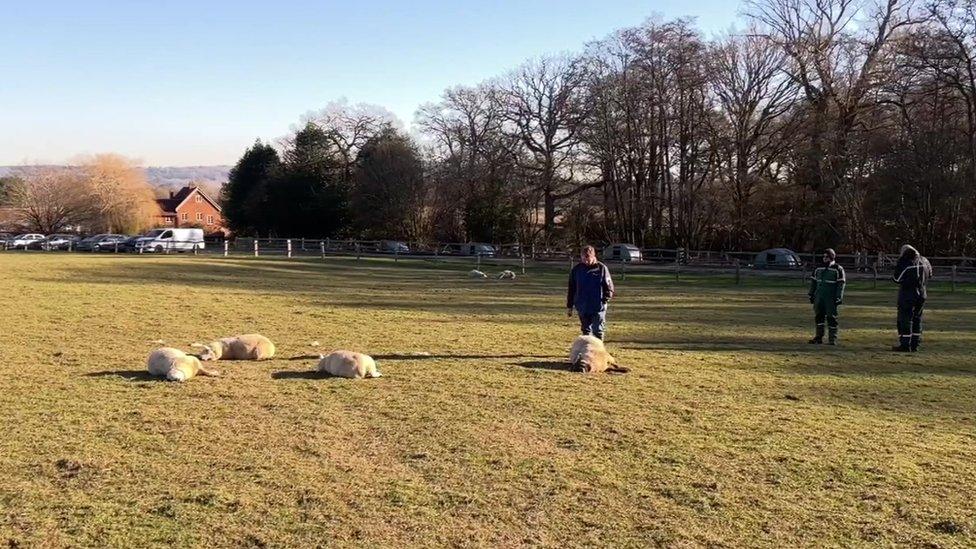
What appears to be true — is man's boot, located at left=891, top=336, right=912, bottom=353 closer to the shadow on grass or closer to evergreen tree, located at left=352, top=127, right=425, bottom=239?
the shadow on grass

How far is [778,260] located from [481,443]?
3423 centimetres

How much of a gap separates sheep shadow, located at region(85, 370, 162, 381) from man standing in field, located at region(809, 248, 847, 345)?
1082 cm

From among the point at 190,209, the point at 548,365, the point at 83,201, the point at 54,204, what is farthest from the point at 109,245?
the point at 190,209

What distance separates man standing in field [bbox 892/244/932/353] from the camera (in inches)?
486

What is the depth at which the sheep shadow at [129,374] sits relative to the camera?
28.2 ft

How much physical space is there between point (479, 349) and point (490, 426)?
4.84 meters

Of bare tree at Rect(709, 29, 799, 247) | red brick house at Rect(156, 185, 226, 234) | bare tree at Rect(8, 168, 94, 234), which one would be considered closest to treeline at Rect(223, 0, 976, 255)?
bare tree at Rect(709, 29, 799, 247)

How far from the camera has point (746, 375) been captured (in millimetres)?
10031

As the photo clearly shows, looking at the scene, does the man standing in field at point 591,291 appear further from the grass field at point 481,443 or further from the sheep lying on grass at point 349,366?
the sheep lying on grass at point 349,366

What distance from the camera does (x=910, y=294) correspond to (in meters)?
12.4

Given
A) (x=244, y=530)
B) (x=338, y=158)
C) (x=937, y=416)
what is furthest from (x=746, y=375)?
(x=338, y=158)

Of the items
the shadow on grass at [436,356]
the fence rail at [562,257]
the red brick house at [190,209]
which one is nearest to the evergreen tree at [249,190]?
the fence rail at [562,257]

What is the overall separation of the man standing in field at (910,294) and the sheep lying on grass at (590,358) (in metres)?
5.82

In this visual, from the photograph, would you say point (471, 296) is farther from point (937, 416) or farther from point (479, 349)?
point (937, 416)
